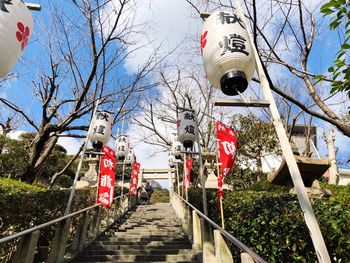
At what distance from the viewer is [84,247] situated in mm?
6234

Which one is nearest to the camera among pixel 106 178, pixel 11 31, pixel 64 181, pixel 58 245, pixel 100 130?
pixel 11 31

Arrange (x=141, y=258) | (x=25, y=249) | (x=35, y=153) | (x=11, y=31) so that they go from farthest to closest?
(x=35, y=153) < (x=141, y=258) < (x=25, y=249) < (x=11, y=31)

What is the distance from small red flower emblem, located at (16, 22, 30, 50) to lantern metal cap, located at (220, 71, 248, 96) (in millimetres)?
2722

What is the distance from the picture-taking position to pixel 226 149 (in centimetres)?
603

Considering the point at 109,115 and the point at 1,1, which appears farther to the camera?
the point at 109,115

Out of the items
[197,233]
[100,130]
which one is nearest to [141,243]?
[197,233]

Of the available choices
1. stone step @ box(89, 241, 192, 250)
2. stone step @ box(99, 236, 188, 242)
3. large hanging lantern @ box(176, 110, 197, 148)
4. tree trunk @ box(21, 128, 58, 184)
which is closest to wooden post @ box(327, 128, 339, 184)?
large hanging lantern @ box(176, 110, 197, 148)

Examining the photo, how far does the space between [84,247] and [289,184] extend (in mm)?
5712

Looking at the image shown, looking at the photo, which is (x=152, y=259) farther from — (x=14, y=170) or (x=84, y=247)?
(x=14, y=170)

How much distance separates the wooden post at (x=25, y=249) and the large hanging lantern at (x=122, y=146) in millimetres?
12109

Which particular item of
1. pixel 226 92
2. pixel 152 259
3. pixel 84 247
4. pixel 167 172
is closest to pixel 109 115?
pixel 84 247

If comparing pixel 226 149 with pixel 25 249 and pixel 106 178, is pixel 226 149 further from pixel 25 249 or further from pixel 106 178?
pixel 106 178

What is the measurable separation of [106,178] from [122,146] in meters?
7.01

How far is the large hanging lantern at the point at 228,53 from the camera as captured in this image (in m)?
3.16
